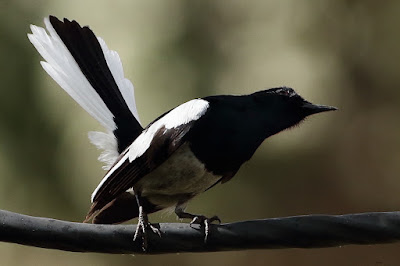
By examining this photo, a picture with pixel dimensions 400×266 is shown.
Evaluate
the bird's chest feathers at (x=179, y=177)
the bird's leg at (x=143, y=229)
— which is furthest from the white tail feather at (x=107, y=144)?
the bird's leg at (x=143, y=229)

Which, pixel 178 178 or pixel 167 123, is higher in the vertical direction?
pixel 167 123

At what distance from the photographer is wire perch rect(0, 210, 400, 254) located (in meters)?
1.53

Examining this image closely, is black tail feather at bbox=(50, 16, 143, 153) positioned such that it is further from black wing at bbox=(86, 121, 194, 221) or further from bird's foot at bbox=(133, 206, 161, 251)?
bird's foot at bbox=(133, 206, 161, 251)

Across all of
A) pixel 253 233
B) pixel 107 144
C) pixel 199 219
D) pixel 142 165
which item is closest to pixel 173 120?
pixel 142 165

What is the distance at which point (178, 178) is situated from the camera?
2172mm

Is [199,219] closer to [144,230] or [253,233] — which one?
[144,230]

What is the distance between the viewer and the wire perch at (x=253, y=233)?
1.53 meters

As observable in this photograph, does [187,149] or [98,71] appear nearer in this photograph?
[187,149]

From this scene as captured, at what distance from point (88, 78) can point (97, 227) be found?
39.1 inches

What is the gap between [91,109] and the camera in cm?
253

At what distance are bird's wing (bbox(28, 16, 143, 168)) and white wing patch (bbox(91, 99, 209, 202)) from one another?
26 centimetres

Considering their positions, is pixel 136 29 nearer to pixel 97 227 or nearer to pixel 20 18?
pixel 20 18

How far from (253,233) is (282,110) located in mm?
570

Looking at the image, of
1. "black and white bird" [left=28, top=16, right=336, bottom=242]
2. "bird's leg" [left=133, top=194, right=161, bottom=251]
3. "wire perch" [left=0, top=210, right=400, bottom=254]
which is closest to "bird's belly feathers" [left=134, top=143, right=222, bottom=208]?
"black and white bird" [left=28, top=16, right=336, bottom=242]
